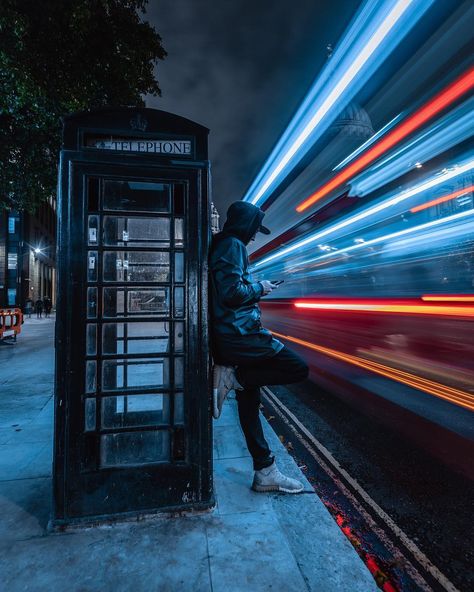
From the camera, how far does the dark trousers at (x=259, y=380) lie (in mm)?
2734

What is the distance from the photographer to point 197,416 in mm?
2605

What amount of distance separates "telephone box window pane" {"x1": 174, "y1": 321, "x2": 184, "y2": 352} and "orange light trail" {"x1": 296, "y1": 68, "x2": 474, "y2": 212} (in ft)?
25.5

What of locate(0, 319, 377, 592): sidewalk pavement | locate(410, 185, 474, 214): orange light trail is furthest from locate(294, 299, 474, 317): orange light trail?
locate(0, 319, 377, 592): sidewalk pavement

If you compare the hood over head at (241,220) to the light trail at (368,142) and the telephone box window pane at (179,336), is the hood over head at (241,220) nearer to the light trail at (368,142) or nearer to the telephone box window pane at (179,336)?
the telephone box window pane at (179,336)

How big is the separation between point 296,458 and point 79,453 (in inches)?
86.9

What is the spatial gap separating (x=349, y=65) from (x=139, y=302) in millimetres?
7972

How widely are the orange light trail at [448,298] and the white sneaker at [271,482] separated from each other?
20.7 ft

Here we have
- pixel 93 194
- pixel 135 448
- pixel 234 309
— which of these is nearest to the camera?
pixel 93 194

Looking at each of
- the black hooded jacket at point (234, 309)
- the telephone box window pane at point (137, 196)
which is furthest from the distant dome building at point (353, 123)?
the black hooded jacket at point (234, 309)

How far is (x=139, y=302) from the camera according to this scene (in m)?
2.90

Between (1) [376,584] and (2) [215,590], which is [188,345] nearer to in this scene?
(2) [215,590]

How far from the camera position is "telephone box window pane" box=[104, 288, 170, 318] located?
9.06 ft

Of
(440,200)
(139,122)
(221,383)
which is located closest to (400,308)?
(440,200)

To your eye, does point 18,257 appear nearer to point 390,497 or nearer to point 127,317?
point 127,317
